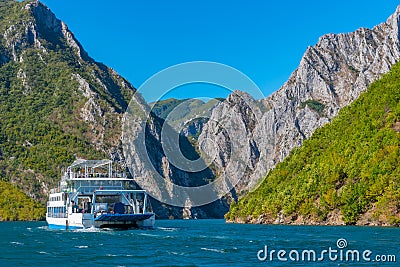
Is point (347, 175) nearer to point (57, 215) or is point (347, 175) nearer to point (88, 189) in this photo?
point (88, 189)

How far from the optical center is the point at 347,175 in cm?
14612

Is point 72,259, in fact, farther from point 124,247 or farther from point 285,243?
point 285,243

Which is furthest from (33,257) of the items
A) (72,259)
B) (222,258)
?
(222,258)

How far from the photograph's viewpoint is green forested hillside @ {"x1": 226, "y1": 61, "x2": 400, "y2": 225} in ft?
424

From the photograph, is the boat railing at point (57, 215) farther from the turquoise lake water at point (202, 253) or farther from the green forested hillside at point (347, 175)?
the green forested hillside at point (347, 175)

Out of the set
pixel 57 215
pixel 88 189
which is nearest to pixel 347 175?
pixel 88 189

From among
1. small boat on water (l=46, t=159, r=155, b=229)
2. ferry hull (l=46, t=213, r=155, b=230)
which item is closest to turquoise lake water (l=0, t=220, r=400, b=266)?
ferry hull (l=46, t=213, r=155, b=230)

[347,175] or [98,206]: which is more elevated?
[347,175]

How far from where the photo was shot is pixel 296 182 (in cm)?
17050

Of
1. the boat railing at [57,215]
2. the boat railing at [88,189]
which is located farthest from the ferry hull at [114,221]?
the boat railing at [57,215]

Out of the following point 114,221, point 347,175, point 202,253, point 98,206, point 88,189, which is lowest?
point 202,253

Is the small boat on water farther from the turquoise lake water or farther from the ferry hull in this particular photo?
the turquoise lake water

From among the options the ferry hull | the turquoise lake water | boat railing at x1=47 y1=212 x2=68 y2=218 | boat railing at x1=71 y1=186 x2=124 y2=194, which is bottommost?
the turquoise lake water

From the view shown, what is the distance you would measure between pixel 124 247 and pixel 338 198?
80697mm
